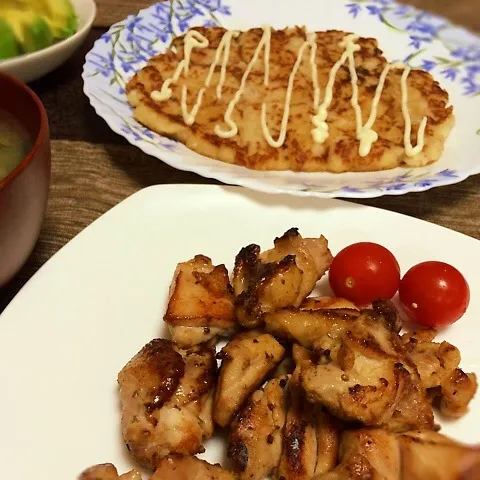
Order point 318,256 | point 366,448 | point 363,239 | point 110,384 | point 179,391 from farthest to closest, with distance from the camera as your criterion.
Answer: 1. point 363,239
2. point 318,256
3. point 110,384
4. point 179,391
5. point 366,448

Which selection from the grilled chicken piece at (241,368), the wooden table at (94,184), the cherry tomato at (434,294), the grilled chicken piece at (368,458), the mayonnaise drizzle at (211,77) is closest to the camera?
the grilled chicken piece at (368,458)

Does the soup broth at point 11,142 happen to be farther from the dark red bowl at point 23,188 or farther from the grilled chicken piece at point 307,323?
the grilled chicken piece at point 307,323

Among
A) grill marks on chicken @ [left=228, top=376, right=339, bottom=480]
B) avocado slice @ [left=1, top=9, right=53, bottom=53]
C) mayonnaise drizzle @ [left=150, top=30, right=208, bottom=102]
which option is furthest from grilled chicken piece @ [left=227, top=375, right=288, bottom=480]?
avocado slice @ [left=1, top=9, right=53, bottom=53]

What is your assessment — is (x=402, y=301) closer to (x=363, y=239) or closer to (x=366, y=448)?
(x=363, y=239)

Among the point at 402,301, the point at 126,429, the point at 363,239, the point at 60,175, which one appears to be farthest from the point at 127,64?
the point at 126,429

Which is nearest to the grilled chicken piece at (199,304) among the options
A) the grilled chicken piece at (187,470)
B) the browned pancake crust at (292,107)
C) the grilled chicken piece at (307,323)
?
the grilled chicken piece at (307,323)

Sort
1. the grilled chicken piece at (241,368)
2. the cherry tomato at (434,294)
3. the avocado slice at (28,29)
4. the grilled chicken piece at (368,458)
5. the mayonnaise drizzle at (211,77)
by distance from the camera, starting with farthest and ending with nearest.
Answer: the avocado slice at (28,29) → the mayonnaise drizzle at (211,77) → the cherry tomato at (434,294) → the grilled chicken piece at (241,368) → the grilled chicken piece at (368,458)

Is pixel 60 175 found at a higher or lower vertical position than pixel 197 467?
lower

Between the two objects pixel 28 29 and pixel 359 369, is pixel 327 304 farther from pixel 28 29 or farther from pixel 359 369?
pixel 28 29
